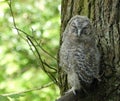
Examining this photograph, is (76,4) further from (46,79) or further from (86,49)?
(46,79)

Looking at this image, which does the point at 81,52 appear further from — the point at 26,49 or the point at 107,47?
the point at 26,49

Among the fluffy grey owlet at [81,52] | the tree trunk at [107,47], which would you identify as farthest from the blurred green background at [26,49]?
the fluffy grey owlet at [81,52]

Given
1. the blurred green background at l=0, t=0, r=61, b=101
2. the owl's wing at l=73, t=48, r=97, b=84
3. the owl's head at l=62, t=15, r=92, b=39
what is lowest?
the blurred green background at l=0, t=0, r=61, b=101

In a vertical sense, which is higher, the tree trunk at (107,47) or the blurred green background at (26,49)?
the tree trunk at (107,47)

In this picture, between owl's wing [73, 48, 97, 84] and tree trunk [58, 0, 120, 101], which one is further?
tree trunk [58, 0, 120, 101]

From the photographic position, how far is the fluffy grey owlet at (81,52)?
2.09 metres

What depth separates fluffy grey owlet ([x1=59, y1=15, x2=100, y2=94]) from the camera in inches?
82.1

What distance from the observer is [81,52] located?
2109 millimetres

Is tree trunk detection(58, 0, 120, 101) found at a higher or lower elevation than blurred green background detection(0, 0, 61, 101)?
higher

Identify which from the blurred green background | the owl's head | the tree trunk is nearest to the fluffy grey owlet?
the owl's head

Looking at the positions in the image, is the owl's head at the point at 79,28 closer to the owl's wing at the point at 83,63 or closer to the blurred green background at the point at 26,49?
the owl's wing at the point at 83,63

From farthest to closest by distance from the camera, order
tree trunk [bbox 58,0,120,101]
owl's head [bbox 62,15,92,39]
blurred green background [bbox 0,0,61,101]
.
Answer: blurred green background [bbox 0,0,61,101]
tree trunk [bbox 58,0,120,101]
owl's head [bbox 62,15,92,39]

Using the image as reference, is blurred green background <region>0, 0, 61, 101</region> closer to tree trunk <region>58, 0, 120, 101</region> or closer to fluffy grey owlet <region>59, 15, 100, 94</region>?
tree trunk <region>58, 0, 120, 101</region>

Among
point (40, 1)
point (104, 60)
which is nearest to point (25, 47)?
point (40, 1)
